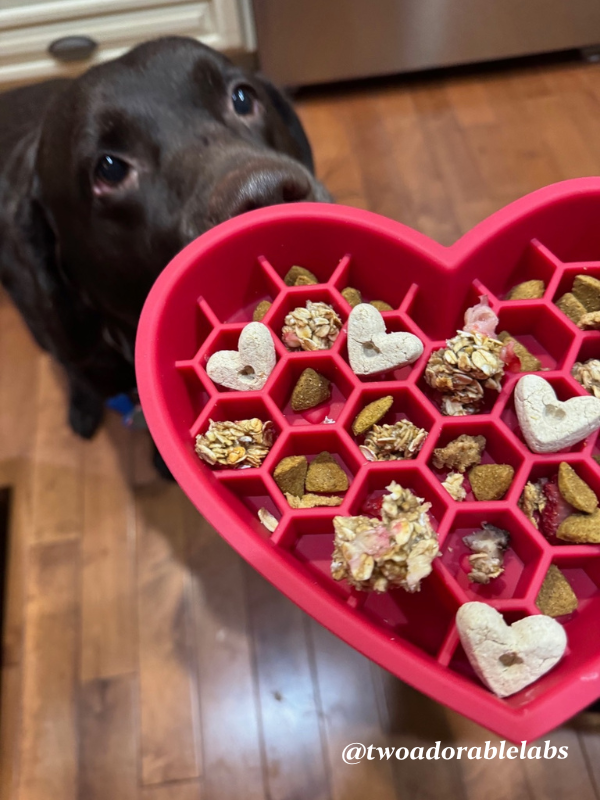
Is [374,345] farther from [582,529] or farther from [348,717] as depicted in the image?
[348,717]

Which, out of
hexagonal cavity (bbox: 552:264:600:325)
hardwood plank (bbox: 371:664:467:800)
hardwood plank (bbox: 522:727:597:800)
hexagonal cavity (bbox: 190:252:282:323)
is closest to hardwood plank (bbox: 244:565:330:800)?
hardwood plank (bbox: 371:664:467:800)

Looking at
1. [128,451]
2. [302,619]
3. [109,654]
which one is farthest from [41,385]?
[302,619]

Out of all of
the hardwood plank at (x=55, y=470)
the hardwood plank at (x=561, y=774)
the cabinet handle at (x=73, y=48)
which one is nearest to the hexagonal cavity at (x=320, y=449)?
the hardwood plank at (x=561, y=774)

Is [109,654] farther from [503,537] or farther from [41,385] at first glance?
[503,537]

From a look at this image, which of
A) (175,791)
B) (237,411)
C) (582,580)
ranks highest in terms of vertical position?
(237,411)

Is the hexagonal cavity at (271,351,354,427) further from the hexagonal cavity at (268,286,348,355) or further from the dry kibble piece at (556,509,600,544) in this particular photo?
the dry kibble piece at (556,509,600,544)

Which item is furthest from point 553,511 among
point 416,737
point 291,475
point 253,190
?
point 416,737

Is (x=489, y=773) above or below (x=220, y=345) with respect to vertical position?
below
